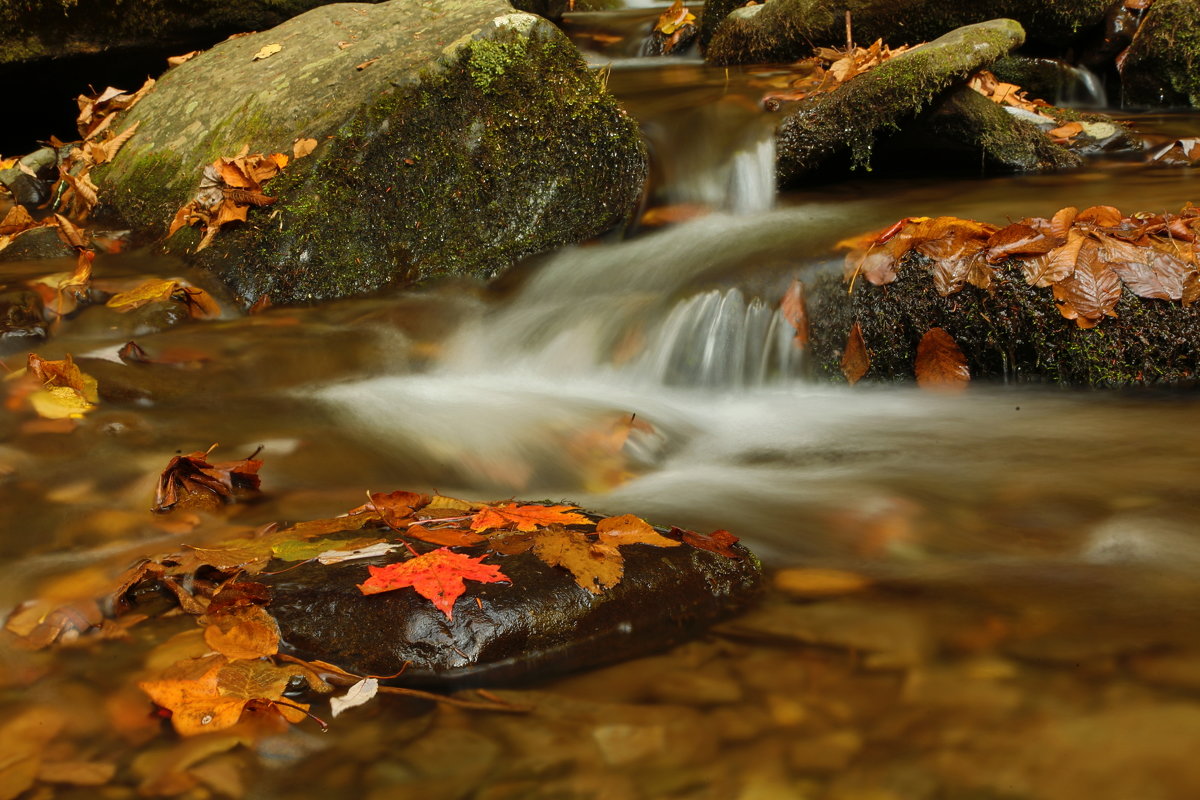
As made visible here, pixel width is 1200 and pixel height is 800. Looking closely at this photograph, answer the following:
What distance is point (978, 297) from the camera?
13.1 feet

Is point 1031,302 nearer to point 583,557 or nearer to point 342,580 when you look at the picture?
point 583,557

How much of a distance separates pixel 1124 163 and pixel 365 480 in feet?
17.6

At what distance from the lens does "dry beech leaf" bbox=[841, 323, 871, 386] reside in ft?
14.0

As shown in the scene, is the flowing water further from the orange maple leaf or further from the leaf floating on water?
the orange maple leaf

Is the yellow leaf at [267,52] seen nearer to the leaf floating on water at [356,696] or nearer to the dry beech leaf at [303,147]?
the dry beech leaf at [303,147]

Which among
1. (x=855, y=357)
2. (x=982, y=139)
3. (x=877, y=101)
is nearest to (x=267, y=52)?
(x=877, y=101)

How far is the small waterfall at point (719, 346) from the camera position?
4.46 metres

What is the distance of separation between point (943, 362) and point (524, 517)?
2.18 m

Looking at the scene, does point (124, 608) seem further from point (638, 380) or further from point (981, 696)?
point (638, 380)

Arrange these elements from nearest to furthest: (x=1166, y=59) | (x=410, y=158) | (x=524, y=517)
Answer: (x=524, y=517)
(x=410, y=158)
(x=1166, y=59)

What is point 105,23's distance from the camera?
23.4ft

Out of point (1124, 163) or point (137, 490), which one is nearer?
point (137, 490)

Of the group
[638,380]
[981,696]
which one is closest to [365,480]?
[638,380]

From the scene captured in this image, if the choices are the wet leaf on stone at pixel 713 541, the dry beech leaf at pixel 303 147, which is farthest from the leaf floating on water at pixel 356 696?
the dry beech leaf at pixel 303 147
